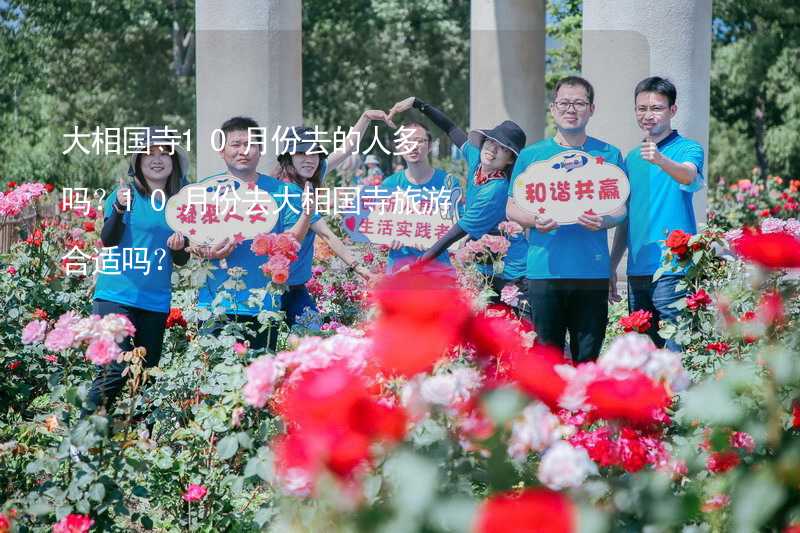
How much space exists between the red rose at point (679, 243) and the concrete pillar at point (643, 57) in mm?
2888

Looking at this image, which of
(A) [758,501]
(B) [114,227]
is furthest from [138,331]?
(A) [758,501]

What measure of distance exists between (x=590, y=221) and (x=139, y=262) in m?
2.05

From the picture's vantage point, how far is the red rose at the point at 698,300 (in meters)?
4.64

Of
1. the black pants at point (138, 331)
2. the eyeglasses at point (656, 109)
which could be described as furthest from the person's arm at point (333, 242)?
the eyeglasses at point (656, 109)

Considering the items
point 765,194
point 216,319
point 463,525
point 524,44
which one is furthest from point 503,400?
point 765,194

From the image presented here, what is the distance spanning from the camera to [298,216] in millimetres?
5418

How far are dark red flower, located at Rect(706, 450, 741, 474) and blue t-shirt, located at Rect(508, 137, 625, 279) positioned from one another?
2.30 m

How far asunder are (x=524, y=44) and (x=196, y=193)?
7.76m

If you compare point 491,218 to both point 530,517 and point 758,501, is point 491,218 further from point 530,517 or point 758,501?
point 530,517

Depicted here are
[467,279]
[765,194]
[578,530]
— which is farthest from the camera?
[765,194]

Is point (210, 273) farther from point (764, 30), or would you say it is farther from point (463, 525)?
point (764, 30)

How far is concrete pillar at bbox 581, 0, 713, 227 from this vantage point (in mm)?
7426

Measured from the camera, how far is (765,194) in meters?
14.5

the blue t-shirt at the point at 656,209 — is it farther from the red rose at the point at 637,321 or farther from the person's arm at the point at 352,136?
the person's arm at the point at 352,136
